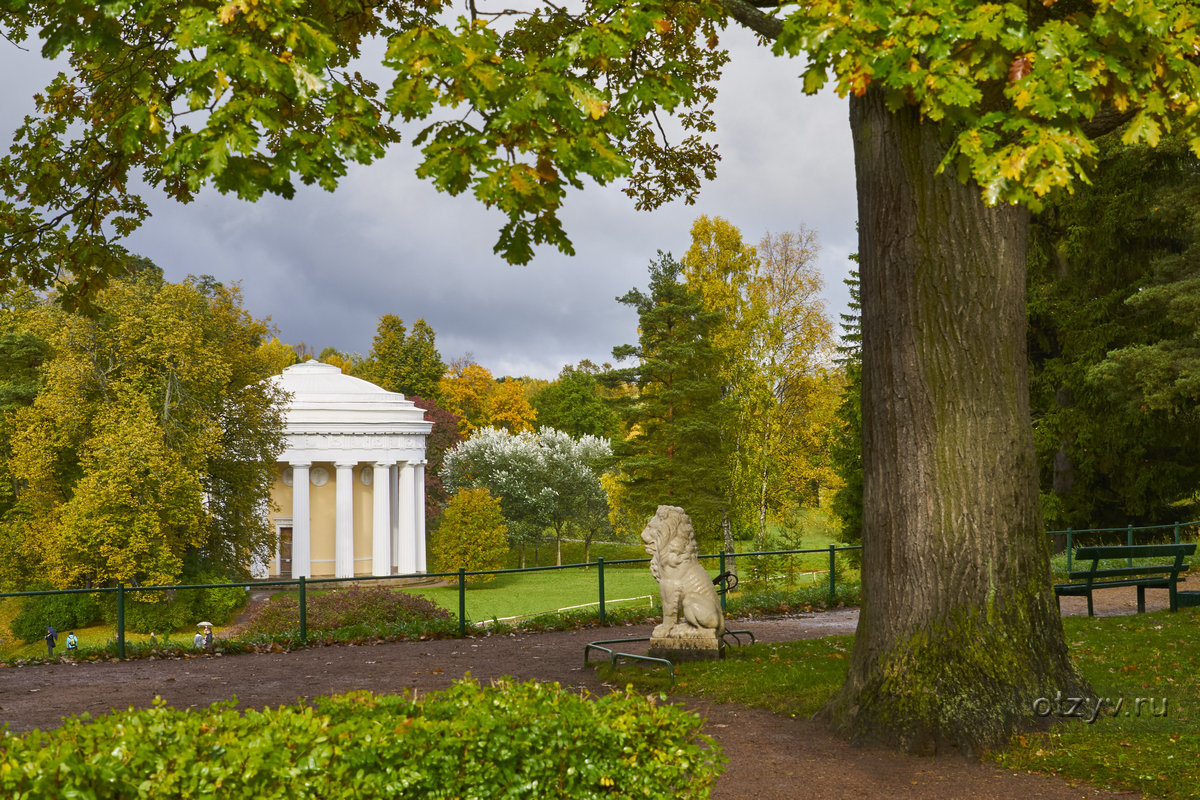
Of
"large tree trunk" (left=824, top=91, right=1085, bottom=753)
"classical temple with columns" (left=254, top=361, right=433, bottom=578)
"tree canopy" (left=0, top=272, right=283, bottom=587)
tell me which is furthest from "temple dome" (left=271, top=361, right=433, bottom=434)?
"large tree trunk" (left=824, top=91, right=1085, bottom=753)

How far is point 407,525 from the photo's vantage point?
43.0 metres

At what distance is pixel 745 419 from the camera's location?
97.6ft

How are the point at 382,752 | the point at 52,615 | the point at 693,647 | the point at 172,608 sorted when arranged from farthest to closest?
1. the point at 172,608
2. the point at 52,615
3. the point at 693,647
4. the point at 382,752

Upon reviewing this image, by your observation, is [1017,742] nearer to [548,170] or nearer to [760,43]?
[548,170]

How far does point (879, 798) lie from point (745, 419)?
2449cm

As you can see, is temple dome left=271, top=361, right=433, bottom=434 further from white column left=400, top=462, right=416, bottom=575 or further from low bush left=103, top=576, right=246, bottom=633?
low bush left=103, top=576, right=246, bottom=633

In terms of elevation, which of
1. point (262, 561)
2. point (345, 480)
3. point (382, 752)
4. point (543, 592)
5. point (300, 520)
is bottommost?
point (543, 592)

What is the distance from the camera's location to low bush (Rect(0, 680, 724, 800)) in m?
3.40

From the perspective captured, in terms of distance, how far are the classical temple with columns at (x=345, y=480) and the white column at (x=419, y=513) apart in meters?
0.05

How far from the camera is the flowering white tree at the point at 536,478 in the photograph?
45.5 metres

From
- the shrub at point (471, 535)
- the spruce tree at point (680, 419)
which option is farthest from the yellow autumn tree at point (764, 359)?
the shrub at point (471, 535)

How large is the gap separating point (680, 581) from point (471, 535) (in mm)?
29774

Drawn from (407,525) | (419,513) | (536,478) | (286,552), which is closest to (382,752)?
(407,525)

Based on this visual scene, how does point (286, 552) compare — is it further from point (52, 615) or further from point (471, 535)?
point (52, 615)
